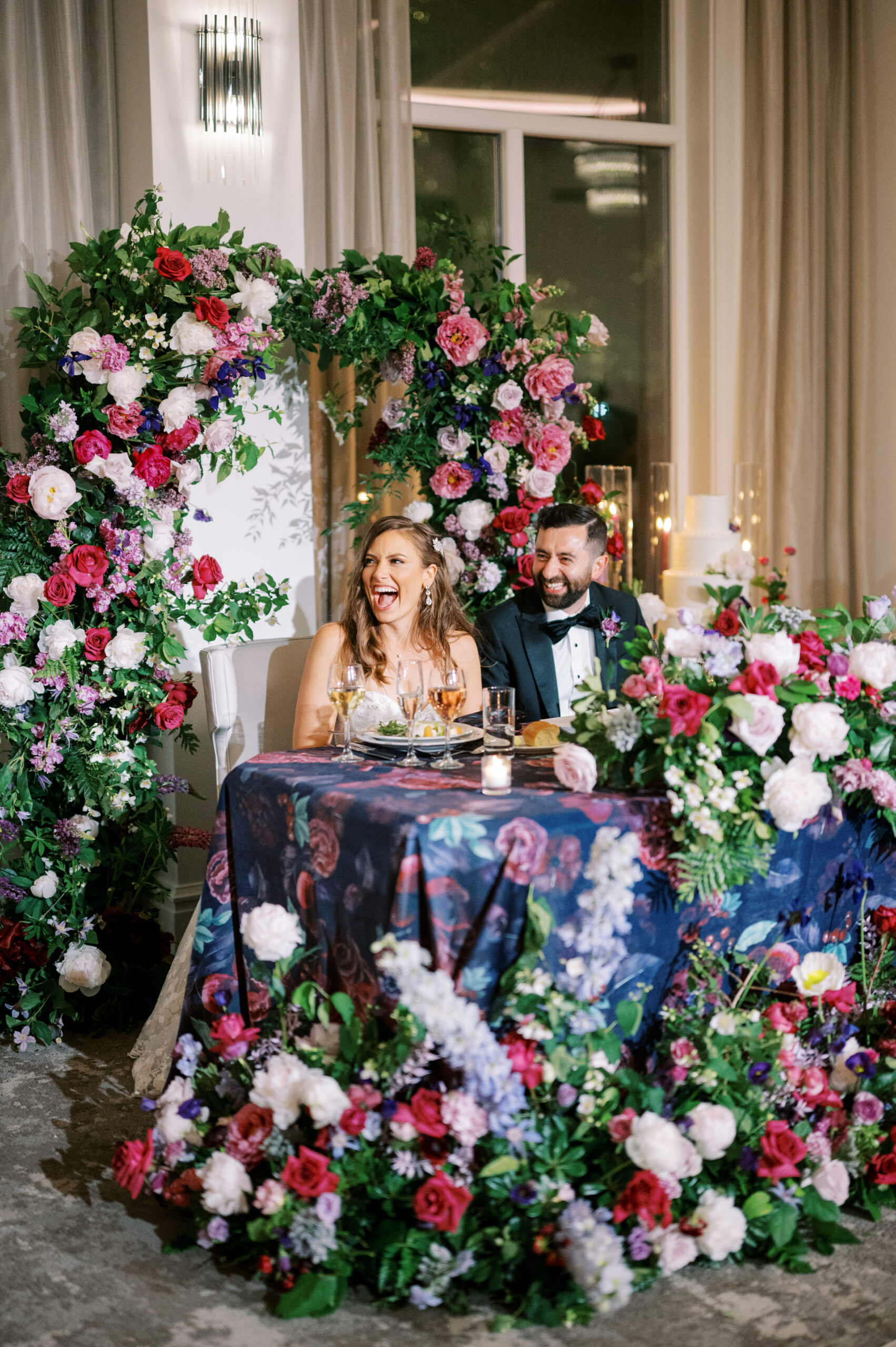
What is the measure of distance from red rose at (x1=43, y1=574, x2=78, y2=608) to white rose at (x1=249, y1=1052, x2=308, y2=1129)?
1451 mm

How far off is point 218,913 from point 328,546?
176cm

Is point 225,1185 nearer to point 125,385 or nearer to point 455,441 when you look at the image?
point 125,385

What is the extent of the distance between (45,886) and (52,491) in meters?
0.99

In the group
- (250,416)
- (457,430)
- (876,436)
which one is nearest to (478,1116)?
(457,430)

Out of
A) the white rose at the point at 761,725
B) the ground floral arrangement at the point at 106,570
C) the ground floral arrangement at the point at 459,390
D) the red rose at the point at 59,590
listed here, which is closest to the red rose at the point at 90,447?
the ground floral arrangement at the point at 106,570

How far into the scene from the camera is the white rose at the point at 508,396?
140 inches

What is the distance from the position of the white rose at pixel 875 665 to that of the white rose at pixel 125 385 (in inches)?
71.7

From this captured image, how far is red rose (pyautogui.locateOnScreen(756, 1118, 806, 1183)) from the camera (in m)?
2.11

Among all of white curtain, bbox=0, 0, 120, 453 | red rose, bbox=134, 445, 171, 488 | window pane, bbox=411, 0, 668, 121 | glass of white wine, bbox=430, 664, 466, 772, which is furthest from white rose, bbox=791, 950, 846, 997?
window pane, bbox=411, 0, 668, 121

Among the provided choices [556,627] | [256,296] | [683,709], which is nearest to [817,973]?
[683,709]

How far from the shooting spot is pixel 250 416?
149 inches

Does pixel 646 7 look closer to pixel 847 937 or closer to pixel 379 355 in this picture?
pixel 379 355

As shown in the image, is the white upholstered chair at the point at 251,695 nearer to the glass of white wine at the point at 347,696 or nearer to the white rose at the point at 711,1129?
the glass of white wine at the point at 347,696

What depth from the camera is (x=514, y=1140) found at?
200 cm
